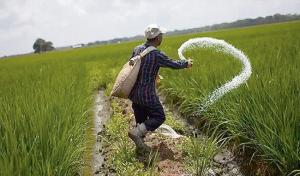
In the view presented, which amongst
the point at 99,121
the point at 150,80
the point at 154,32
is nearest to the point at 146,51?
the point at 154,32

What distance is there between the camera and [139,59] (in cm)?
394

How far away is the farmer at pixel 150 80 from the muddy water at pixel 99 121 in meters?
0.62

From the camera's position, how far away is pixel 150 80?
403 centimetres

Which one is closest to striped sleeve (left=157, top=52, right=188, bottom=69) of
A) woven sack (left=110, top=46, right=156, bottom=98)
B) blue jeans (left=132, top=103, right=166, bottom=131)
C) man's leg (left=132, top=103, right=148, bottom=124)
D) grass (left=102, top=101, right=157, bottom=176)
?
woven sack (left=110, top=46, right=156, bottom=98)

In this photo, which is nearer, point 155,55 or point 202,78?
point 155,55

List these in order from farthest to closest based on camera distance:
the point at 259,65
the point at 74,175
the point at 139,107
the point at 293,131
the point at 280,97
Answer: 1. the point at 259,65
2. the point at 139,107
3. the point at 74,175
4. the point at 280,97
5. the point at 293,131

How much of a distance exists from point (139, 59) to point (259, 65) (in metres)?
2.21

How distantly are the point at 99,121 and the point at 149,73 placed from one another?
290cm

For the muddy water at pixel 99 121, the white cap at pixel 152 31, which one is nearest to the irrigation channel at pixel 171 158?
the muddy water at pixel 99 121

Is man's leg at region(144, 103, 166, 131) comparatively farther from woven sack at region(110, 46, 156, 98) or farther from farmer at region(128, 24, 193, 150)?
woven sack at region(110, 46, 156, 98)

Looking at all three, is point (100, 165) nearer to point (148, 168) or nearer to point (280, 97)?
point (148, 168)

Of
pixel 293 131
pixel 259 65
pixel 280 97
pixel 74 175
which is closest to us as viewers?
pixel 293 131

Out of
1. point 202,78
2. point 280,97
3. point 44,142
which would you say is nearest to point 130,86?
point 44,142

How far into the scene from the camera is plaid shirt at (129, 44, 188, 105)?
3.95 m
